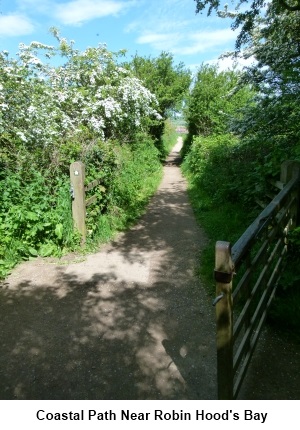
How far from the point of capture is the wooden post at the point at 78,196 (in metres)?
5.25

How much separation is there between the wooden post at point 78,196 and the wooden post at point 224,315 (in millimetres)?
3916

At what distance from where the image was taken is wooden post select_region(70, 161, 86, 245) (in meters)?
5.25

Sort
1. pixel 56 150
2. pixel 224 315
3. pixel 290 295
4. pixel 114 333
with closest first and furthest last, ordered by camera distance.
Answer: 1. pixel 224 315
2. pixel 114 333
3. pixel 290 295
4. pixel 56 150

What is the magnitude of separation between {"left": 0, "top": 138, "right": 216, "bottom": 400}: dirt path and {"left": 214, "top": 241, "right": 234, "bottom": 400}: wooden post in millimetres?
586

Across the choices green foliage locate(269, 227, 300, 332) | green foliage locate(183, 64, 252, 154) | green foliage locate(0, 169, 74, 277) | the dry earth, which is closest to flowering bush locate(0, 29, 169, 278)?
green foliage locate(0, 169, 74, 277)

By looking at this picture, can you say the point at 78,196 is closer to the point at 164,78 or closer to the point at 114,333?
the point at 114,333

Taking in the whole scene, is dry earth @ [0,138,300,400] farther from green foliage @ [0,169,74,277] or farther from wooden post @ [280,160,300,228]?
wooden post @ [280,160,300,228]

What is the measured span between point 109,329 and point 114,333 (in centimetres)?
10

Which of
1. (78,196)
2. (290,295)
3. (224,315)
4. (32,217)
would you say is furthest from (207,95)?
(224,315)

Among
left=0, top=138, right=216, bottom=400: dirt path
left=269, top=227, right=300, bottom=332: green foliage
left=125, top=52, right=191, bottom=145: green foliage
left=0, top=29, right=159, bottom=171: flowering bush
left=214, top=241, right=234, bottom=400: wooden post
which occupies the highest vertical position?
left=125, top=52, right=191, bottom=145: green foliage

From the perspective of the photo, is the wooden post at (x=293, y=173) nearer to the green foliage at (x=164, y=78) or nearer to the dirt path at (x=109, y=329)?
the dirt path at (x=109, y=329)

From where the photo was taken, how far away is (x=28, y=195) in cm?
518

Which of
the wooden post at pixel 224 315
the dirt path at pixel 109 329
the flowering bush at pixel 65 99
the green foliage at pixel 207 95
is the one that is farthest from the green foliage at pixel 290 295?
the green foliage at pixel 207 95

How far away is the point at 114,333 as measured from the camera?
3.33m
